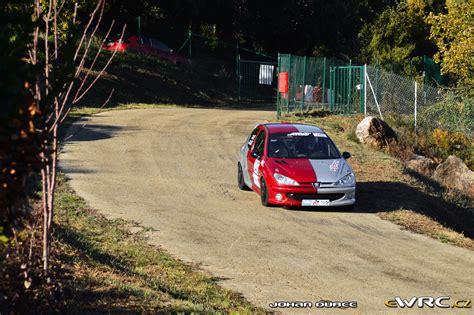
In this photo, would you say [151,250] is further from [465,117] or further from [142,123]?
[465,117]

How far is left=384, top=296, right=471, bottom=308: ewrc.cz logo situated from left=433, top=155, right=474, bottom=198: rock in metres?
12.5

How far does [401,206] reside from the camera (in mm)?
17578

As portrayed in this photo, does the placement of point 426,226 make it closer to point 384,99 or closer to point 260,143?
point 260,143

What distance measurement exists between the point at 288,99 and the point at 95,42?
1419cm

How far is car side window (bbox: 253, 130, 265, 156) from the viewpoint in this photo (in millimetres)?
17797

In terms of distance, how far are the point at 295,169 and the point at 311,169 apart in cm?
33

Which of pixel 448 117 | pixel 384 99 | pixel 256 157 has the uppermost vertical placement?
pixel 384 99

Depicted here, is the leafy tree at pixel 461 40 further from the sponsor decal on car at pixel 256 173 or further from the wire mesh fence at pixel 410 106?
the sponsor decal on car at pixel 256 173

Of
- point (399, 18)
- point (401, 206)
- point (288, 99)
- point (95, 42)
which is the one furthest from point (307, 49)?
point (401, 206)

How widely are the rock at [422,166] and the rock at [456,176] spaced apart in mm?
196

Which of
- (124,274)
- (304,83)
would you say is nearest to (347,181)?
(124,274)

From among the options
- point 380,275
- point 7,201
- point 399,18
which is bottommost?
point 380,275

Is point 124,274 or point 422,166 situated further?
point 422,166

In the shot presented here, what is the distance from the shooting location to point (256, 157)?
1756 cm
